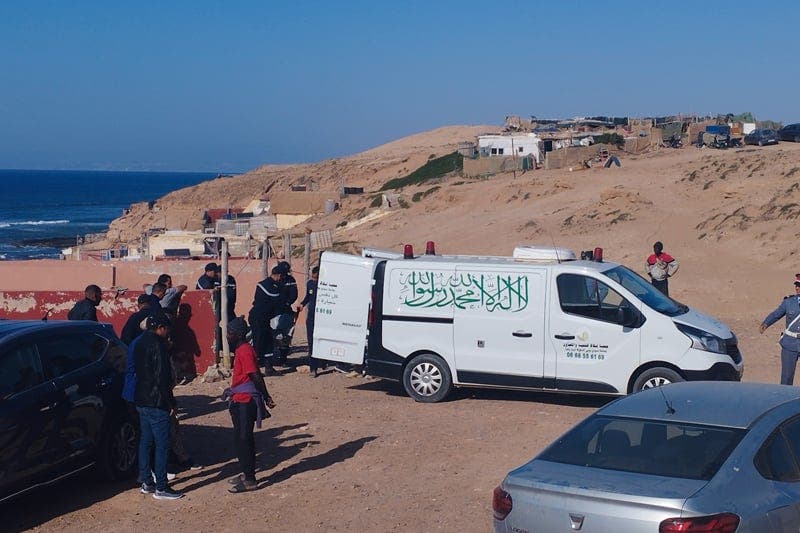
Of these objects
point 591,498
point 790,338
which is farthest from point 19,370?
point 790,338

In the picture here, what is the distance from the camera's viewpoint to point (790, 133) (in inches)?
2195

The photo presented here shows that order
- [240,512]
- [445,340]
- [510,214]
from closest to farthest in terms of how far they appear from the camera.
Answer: [240,512] → [445,340] → [510,214]

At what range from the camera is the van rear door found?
13297 mm

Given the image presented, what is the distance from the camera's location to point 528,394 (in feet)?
44.2

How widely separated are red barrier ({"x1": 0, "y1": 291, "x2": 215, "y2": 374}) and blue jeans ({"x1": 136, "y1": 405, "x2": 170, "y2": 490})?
19.0ft

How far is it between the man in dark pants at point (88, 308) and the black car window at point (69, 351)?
2658 mm

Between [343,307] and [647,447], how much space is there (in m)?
7.73

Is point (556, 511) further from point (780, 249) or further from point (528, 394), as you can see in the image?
point (780, 249)

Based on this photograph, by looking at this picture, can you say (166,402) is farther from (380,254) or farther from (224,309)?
(224,309)

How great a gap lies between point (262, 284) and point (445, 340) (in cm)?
332

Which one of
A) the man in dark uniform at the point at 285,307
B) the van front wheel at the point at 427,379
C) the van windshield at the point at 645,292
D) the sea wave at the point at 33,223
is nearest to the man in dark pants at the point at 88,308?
the man in dark uniform at the point at 285,307

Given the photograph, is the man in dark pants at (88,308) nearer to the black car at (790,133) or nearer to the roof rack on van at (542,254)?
the roof rack on van at (542,254)

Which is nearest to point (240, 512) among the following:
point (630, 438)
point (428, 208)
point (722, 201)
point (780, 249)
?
point (630, 438)

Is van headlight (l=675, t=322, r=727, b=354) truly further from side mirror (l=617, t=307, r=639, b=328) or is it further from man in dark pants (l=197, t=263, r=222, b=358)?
man in dark pants (l=197, t=263, r=222, b=358)
